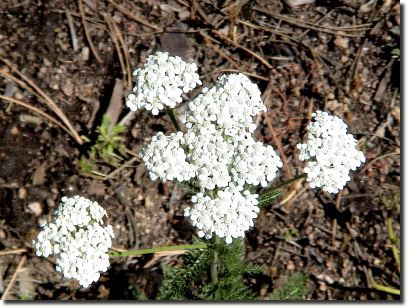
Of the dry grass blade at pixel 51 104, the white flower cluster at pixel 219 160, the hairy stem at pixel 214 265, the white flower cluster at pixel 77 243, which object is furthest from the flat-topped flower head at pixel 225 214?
the dry grass blade at pixel 51 104

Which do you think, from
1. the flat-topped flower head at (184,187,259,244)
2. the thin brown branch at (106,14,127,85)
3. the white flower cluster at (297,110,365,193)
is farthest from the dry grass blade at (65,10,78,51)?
the white flower cluster at (297,110,365,193)

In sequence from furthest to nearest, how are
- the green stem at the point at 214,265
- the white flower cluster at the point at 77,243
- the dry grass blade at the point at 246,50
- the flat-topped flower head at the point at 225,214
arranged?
the dry grass blade at the point at 246,50, the green stem at the point at 214,265, the white flower cluster at the point at 77,243, the flat-topped flower head at the point at 225,214

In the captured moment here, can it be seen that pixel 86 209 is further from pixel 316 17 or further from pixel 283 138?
pixel 316 17

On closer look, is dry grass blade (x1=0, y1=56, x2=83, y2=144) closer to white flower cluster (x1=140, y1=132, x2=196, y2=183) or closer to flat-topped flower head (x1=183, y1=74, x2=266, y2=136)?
white flower cluster (x1=140, y1=132, x2=196, y2=183)

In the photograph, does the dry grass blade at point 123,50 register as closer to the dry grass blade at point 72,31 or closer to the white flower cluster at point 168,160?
the dry grass blade at point 72,31

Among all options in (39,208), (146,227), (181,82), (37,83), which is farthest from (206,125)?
(37,83)

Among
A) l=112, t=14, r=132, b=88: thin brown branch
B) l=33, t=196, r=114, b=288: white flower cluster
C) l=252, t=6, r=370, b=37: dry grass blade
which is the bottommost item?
l=33, t=196, r=114, b=288: white flower cluster

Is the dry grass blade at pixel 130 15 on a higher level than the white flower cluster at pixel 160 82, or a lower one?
higher
